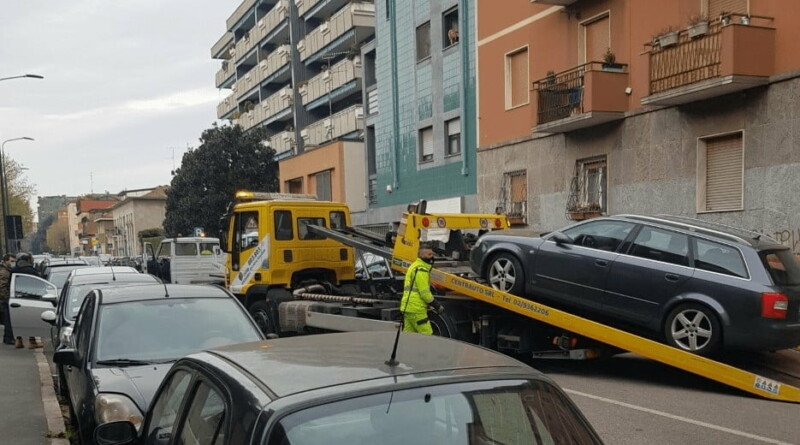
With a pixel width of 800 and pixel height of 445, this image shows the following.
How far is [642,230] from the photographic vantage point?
8.60m

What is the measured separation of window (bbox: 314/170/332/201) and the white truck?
11033 millimetres

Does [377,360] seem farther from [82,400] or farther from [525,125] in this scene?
[525,125]

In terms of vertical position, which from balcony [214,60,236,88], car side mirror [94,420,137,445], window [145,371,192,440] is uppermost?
balcony [214,60,236,88]

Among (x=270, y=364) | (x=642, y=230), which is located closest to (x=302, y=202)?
(x=642, y=230)

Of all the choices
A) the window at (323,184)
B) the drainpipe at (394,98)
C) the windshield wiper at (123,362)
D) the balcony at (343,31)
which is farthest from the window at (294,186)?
the windshield wiper at (123,362)

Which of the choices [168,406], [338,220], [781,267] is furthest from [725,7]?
[168,406]

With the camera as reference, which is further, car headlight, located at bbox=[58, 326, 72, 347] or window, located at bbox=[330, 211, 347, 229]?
window, located at bbox=[330, 211, 347, 229]

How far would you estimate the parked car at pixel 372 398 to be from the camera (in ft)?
7.33

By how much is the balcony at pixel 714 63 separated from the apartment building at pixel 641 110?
2cm

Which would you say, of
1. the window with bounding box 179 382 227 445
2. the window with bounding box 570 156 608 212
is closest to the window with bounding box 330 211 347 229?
the window with bounding box 570 156 608 212

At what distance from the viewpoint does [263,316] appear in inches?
489

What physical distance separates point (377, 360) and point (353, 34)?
107 ft

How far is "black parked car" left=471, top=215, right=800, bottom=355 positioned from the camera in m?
7.53

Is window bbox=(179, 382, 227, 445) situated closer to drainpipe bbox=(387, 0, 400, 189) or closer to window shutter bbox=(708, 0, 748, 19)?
window shutter bbox=(708, 0, 748, 19)
